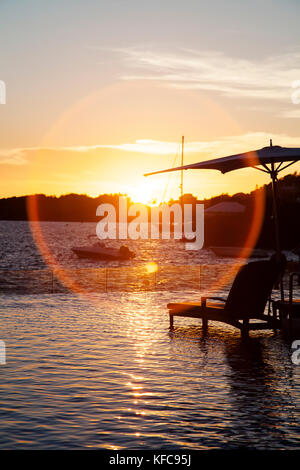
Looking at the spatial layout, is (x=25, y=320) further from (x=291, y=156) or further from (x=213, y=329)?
(x=291, y=156)

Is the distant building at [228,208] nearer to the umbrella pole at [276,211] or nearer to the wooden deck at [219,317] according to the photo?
the umbrella pole at [276,211]

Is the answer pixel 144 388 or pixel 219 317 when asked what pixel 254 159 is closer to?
pixel 219 317

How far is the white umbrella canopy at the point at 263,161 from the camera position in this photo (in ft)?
39.7

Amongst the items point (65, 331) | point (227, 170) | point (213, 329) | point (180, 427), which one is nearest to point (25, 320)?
point (65, 331)

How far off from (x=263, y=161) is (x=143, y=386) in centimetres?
637

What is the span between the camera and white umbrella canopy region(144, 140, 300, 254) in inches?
476

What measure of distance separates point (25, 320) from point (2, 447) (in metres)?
7.61

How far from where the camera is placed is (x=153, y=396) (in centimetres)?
730

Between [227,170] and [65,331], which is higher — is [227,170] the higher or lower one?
the higher one

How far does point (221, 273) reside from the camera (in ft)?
66.9

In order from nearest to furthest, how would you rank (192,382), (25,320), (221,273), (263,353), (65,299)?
(192,382), (263,353), (25,320), (65,299), (221,273)

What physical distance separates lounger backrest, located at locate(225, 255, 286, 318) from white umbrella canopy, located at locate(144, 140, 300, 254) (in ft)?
4.83

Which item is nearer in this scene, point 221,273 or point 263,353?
point 263,353

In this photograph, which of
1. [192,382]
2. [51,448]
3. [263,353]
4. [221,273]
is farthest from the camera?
[221,273]
